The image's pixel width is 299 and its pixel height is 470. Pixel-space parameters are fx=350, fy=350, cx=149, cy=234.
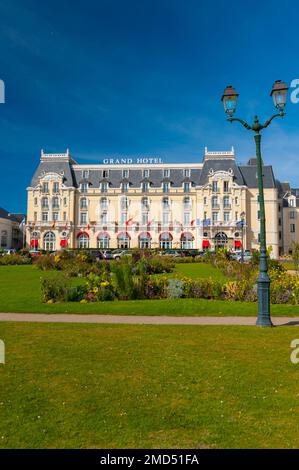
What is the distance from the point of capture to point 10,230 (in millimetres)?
80438

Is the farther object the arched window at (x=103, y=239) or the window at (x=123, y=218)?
the window at (x=123, y=218)

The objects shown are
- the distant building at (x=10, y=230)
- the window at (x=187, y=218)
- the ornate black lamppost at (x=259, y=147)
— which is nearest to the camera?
the ornate black lamppost at (x=259, y=147)

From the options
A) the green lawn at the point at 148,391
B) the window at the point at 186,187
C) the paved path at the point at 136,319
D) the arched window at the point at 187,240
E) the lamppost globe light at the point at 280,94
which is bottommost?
the paved path at the point at 136,319

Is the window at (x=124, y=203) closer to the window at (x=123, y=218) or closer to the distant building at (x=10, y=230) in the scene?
the window at (x=123, y=218)

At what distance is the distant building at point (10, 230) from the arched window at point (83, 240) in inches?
590

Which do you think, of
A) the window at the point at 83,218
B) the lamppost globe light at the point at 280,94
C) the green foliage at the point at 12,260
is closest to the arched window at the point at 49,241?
the window at the point at 83,218

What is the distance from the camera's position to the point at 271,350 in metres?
6.89

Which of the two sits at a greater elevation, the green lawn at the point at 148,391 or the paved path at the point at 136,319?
the green lawn at the point at 148,391

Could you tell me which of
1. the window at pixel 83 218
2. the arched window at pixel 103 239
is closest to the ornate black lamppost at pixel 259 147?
the arched window at pixel 103 239

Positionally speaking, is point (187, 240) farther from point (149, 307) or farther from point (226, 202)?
point (149, 307)

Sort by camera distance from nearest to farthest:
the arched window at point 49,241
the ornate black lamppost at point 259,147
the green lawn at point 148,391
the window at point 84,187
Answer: the green lawn at point 148,391, the ornate black lamppost at point 259,147, the arched window at point 49,241, the window at point 84,187

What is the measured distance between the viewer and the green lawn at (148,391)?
3.68 meters
